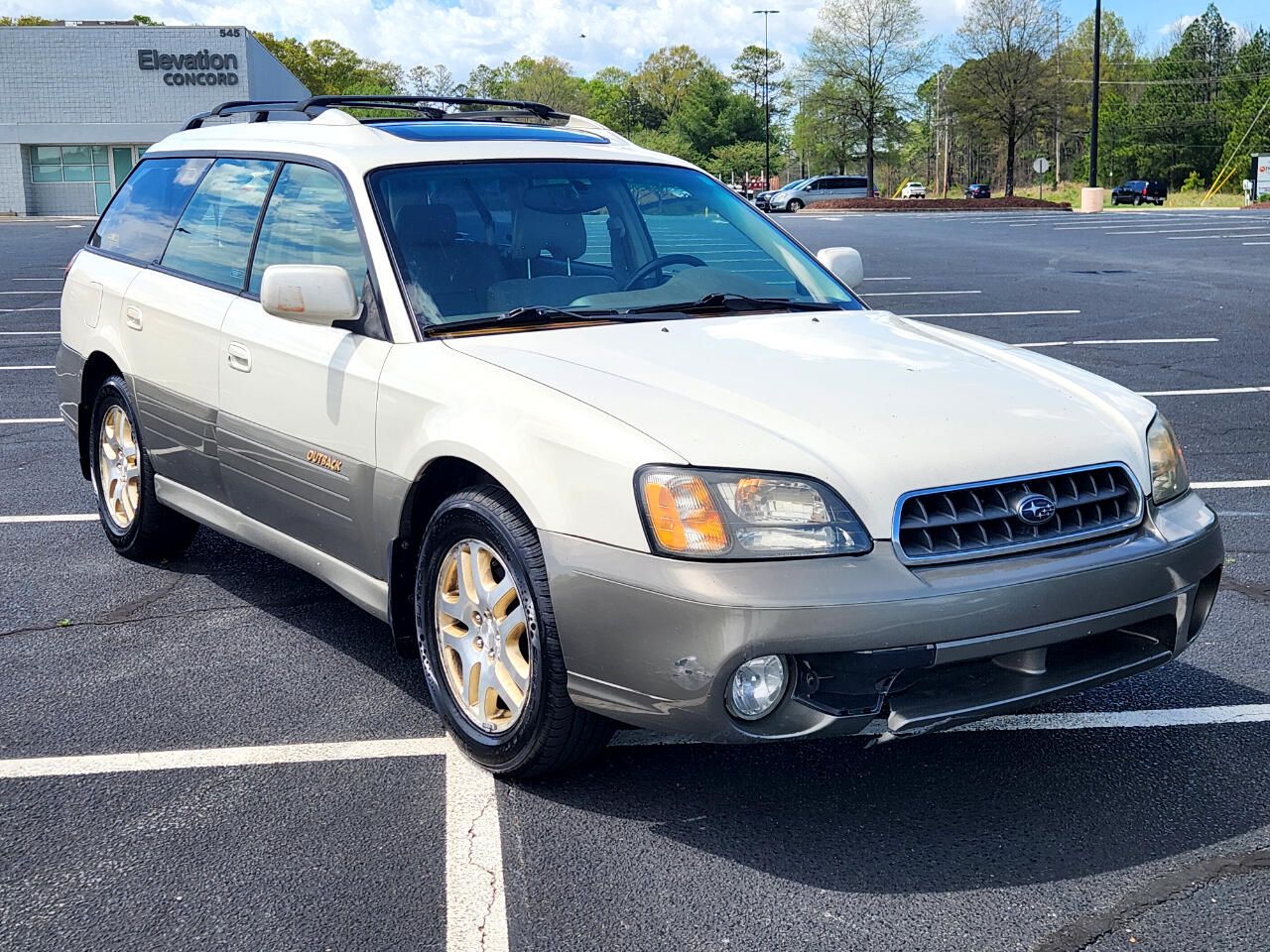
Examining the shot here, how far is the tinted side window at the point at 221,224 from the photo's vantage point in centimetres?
490

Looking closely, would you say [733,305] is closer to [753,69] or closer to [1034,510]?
[1034,510]

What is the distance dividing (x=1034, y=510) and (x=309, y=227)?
2609mm

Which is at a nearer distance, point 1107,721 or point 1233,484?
point 1107,721

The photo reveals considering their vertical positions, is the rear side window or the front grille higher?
the rear side window

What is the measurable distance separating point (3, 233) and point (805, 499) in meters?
45.2

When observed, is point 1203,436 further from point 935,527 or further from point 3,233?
point 3,233

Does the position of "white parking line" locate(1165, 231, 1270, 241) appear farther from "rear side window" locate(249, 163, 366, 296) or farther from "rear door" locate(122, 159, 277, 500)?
"rear side window" locate(249, 163, 366, 296)

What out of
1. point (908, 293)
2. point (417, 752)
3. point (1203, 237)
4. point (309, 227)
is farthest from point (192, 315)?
point (1203, 237)

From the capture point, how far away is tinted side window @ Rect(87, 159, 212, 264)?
216 inches

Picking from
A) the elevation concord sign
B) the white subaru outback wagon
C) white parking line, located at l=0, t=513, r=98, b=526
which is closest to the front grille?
the white subaru outback wagon

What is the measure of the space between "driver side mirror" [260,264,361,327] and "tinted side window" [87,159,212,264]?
1.69m

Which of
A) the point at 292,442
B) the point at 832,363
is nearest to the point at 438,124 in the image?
the point at 292,442

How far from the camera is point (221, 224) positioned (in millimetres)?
5098

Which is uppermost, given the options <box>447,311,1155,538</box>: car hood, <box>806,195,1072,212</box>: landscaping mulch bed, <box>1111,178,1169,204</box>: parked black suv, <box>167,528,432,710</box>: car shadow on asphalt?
<box>1111,178,1169,204</box>: parked black suv
